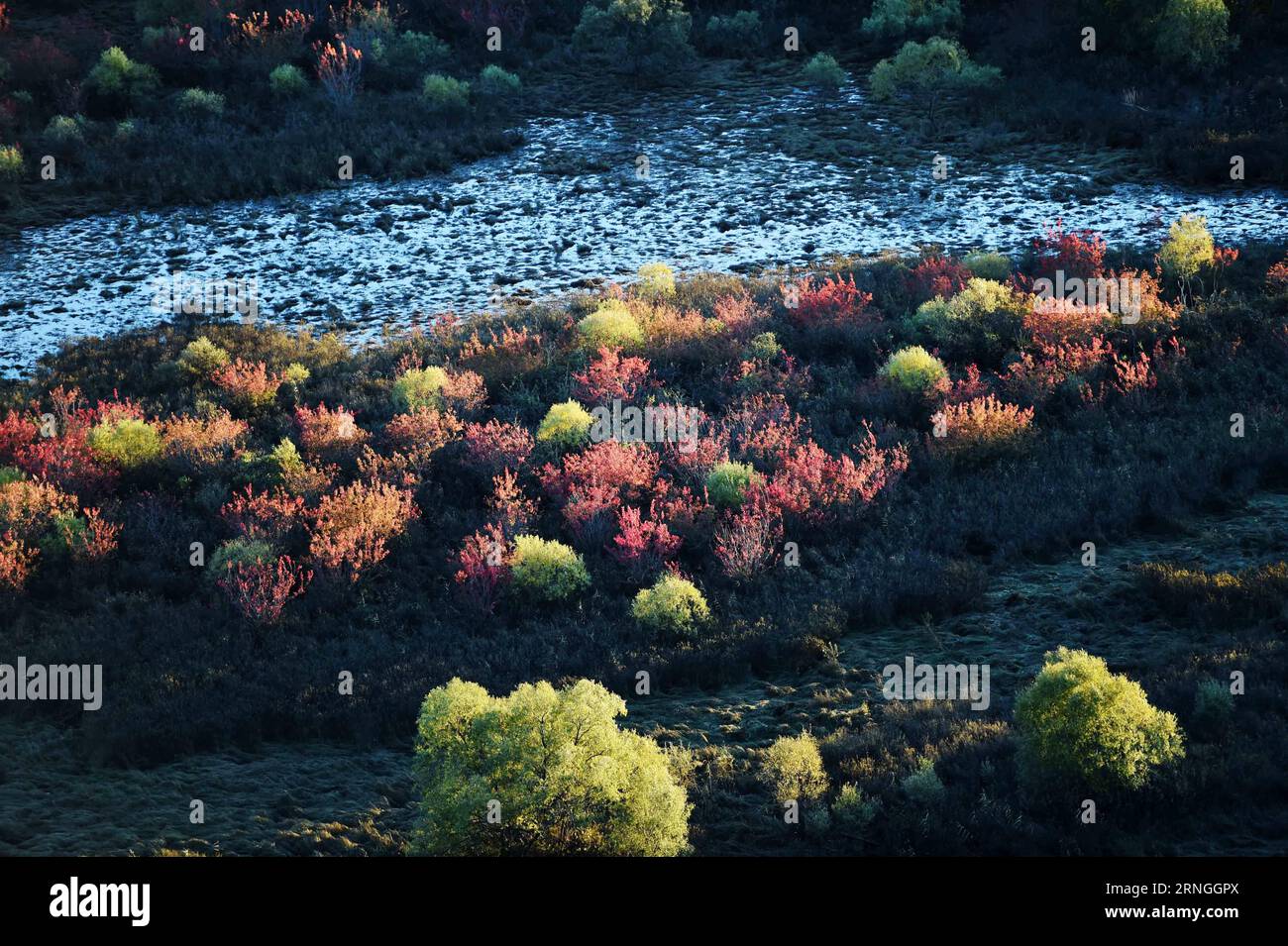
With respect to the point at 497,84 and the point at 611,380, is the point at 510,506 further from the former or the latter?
the point at 497,84

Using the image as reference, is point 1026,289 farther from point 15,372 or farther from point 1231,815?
point 15,372

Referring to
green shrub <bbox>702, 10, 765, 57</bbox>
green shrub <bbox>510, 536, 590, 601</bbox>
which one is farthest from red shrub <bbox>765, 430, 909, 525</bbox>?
green shrub <bbox>702, 10, 765, 57</bbox>

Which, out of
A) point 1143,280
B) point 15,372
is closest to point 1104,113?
point 1143,280

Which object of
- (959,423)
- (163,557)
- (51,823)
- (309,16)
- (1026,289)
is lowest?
(51,823)

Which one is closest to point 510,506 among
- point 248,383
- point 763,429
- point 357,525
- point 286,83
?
point 357,525

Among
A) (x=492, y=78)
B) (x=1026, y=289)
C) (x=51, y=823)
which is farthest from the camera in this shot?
(x=492, y=78)

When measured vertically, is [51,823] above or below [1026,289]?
below

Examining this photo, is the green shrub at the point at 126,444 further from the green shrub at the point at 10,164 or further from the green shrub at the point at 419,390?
the green shrub at the point at 10,164
